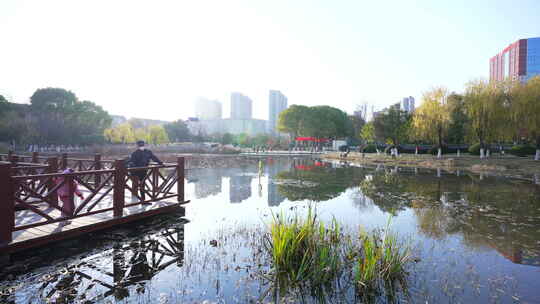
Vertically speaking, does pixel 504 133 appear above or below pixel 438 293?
above

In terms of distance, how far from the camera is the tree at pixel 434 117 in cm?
3014

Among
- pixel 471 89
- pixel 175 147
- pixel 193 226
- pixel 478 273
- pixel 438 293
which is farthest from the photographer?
pixel 175 147

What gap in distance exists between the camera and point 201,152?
53.1m

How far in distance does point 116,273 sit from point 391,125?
35.6 metres

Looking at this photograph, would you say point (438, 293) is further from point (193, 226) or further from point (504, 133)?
point (504, 133)

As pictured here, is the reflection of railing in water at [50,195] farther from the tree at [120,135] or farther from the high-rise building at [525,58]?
the high-rise building at [525,58]

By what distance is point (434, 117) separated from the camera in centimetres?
3048

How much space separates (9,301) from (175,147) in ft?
176

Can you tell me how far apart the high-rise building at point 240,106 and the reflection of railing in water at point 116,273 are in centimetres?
15338

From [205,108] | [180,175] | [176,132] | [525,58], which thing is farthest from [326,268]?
[205,108]

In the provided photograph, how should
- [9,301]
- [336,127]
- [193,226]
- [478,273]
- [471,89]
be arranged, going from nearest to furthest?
[9,301] → [478,273] → [193,226] → [471,89] → [336,127]

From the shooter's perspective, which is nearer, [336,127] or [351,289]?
[351,289]

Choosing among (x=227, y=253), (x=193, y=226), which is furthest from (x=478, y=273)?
(x=193, y=226)

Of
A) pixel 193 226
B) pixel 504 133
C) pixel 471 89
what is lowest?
pixel 193 226
